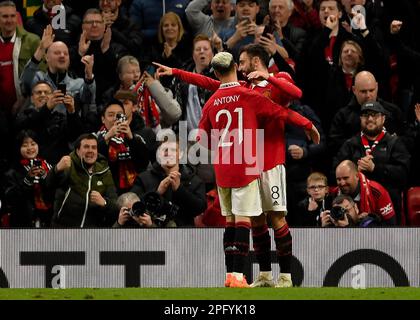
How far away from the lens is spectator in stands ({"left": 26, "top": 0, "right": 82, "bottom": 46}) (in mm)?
18719

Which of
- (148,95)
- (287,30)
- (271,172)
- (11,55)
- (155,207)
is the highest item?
(287,30)

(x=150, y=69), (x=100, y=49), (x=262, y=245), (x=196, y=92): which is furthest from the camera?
(x=100, y=49)

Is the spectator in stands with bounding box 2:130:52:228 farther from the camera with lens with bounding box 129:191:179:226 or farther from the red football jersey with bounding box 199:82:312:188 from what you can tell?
the red football jersey with bounding box 199:82:312:188

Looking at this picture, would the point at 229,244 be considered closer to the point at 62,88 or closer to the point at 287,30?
the point at 62,88

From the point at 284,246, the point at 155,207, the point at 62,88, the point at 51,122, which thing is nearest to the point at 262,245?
the point at 284,246

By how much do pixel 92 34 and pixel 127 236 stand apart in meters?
3.94

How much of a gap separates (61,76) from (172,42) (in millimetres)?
1525

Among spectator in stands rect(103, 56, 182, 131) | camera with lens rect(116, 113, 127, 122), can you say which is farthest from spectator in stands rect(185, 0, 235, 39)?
camera with lens rect(116, 113, 127, 122)

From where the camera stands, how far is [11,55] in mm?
18078

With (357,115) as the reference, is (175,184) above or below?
below

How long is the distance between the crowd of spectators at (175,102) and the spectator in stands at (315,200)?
0.06 ft

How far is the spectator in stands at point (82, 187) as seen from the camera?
636 inches

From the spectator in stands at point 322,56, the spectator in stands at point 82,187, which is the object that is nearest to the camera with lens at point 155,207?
the spectator in stands at point 82,187

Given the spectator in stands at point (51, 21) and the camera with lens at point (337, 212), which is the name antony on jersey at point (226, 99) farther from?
the spectator in stands at point (51, 21)
